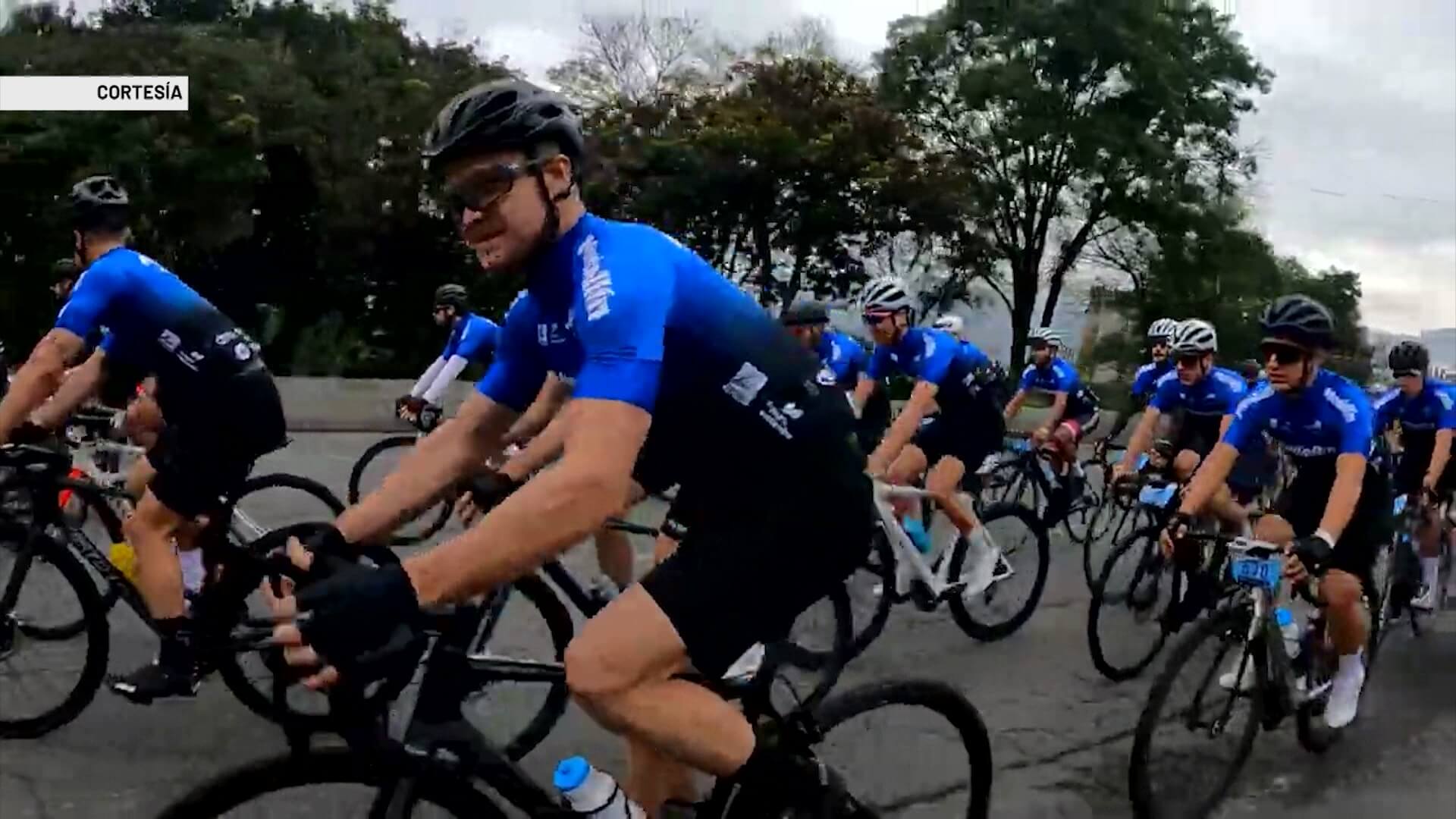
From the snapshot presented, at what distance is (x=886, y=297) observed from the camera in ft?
26.7

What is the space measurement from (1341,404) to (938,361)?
259 centimetres

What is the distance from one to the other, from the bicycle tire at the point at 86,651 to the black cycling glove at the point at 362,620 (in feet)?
11.2

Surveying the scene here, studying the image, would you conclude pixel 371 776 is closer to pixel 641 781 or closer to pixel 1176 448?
pixel 641 781

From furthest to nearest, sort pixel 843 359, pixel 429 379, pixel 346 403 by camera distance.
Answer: pixel 346 403 → pixel 843 359 → pixel 429 379

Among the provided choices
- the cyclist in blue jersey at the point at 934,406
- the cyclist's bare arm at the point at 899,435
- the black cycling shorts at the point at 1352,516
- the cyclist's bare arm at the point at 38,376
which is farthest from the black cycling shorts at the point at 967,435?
the cyclist's bare arm at the point at 38,376

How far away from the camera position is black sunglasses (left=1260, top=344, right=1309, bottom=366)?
19.3ft

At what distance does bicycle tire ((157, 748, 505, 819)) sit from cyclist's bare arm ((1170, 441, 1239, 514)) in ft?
12.9

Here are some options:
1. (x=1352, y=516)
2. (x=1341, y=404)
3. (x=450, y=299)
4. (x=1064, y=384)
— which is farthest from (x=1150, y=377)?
(x=1341, y=404)

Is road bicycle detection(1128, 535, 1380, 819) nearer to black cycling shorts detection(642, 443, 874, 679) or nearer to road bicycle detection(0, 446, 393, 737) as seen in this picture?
black cycling shorts detection(642, 443, 874, 679)

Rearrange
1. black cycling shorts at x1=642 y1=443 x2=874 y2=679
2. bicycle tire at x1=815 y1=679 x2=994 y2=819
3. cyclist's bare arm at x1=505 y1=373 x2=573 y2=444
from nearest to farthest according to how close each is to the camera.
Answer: black cycling shorts at x1=642 y1=443 x2=874 y2=679, bicycle tire at x1=815 y1=679 x2=994 y2=819, cyclist's bare arm at x1=505 y1=373 x2=573 y2=444

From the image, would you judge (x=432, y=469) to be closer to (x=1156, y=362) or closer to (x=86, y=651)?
(x=86, y=651)

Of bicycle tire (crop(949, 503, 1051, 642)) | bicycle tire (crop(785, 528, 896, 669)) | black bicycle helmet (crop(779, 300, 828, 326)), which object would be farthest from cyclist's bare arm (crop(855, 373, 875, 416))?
bicycle tire (crop(785, 528, 896, 669))

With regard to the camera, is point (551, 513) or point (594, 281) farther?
point (594, 281)

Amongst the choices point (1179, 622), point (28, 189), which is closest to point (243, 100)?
point (28, 189)
